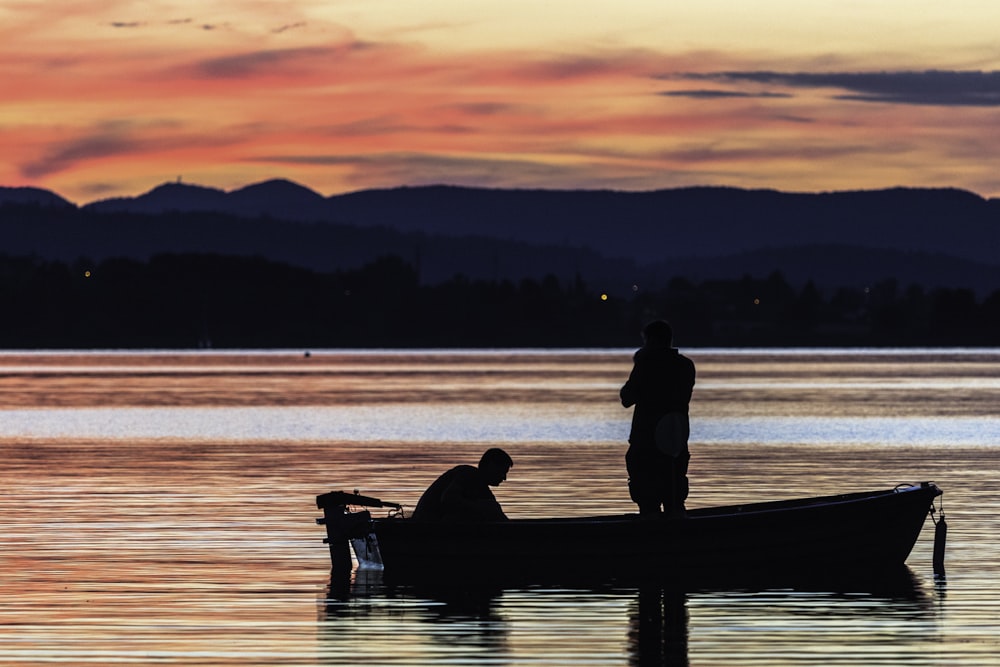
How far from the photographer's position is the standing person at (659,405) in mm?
21281

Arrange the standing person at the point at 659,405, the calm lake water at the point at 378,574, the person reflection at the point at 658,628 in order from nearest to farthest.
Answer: the person reflection at the point at 658,628
the calm lake water at the point at 378,574
the standing person at the point at 659,405

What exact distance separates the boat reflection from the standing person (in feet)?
4.34

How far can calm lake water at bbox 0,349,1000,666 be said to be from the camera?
17391mm

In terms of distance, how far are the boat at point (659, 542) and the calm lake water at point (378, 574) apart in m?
0.51

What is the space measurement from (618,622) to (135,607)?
5006mm

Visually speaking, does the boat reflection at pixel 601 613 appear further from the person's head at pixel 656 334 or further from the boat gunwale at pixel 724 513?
the person's head at pixel 656 334

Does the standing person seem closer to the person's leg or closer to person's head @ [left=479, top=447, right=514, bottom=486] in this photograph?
the person's leg

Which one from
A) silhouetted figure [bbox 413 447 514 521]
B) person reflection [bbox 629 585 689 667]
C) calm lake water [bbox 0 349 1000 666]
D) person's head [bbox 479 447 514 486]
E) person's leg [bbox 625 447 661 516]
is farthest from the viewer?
silhouetted figure [bbox 413 447 514 521]

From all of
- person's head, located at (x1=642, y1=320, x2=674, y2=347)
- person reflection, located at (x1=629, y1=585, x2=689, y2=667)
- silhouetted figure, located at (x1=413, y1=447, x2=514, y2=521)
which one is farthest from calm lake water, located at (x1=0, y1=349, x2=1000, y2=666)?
person's head, located at (x1=642, y1=320, x2=674, y2=347)

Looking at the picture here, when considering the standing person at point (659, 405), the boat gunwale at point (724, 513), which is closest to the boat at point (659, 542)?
the boat gunwale at point (724, 513)

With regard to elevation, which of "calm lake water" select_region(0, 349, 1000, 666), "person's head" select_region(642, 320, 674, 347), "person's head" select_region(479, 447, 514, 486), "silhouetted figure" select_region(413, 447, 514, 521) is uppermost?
"person's head" select_region(642, 320, 674, 347)

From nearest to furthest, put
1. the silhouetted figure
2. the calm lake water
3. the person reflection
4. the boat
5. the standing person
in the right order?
1. the person reflection
2. the calm lake water
3. the standing person
4. the boat
5. the silhouetted figure

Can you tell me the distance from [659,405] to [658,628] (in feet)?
12.1

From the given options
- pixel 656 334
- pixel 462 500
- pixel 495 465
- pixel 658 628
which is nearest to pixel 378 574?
pixel 462 500
